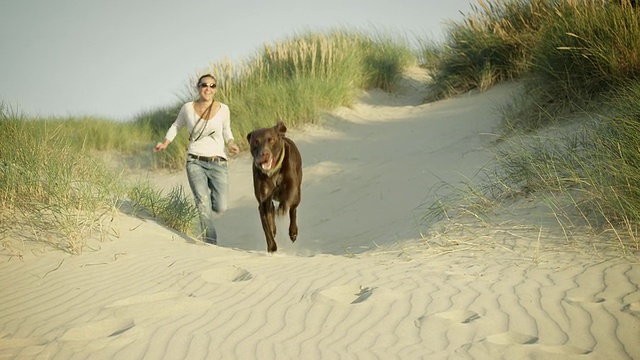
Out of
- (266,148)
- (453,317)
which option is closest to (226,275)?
(453,317)

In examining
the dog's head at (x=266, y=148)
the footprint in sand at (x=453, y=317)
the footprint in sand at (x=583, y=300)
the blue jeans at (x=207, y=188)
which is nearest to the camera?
the footprint in sand at (x=453, y=317)

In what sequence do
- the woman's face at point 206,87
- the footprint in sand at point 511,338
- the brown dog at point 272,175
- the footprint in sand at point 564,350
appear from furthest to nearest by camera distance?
the woman's face at point 206,87, the brown dog at point 272,175, the footprint in sand at point 511,338, the footprint in sand at point 564,350

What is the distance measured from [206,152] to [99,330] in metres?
3.57

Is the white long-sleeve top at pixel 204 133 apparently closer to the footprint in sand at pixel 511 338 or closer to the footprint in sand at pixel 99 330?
the footprint in sand at pixel 99 330

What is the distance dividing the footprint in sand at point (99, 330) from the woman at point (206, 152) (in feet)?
10.4

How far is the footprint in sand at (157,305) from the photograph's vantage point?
3.78m

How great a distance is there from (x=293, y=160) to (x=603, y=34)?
498 centimetres

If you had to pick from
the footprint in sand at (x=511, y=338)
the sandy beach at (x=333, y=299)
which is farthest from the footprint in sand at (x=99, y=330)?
the footprint in sand at (x=511, y=338)

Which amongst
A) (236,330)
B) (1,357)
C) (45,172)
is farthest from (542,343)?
(45,172)

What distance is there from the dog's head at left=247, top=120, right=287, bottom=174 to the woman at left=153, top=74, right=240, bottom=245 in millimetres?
450

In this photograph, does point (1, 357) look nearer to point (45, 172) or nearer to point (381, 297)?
point (381, 297)

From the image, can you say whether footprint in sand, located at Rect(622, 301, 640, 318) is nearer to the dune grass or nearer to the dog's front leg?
the dune grass

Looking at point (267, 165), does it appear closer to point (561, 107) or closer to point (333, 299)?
point (333, 299)

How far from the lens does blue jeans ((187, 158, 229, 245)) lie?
22.6 ft
